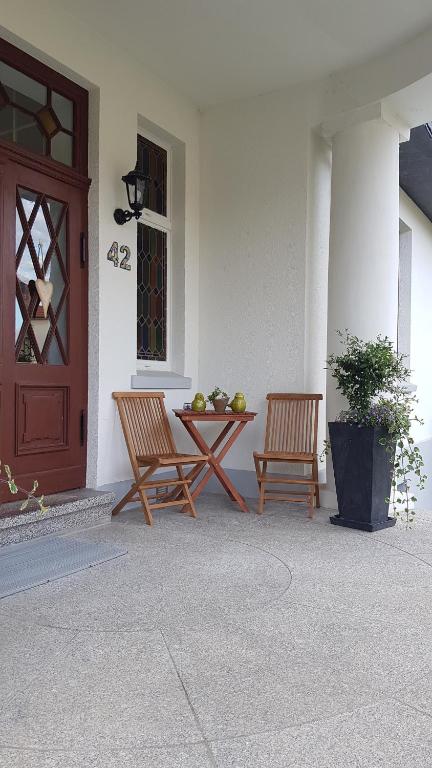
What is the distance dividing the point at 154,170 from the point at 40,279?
5.76 feet

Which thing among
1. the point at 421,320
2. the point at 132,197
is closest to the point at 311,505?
the point at 132,197

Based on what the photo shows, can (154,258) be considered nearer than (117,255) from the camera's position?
No

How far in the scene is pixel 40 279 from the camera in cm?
413

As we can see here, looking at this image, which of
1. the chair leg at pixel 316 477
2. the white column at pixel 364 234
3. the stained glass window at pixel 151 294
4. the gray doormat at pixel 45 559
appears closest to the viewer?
the gray doormat at pixel 45 559

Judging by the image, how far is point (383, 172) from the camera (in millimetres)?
4719

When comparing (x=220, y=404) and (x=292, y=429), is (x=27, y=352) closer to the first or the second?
(x=220, y=404)

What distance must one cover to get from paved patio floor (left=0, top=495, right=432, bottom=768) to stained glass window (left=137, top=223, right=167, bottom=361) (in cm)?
211

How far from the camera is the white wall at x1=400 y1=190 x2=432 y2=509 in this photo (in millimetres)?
8398

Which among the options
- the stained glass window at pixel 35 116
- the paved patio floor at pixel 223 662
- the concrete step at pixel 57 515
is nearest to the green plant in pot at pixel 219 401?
the concrete step at pixel 57 515

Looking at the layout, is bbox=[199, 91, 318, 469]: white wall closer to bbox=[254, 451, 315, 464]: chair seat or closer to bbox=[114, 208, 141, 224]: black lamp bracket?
bbox=[254, 451, 315, 464]: chair seat

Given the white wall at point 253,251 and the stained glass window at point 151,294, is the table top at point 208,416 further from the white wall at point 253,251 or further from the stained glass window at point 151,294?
the stained glass window at point 151,294

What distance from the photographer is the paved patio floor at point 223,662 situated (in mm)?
1612

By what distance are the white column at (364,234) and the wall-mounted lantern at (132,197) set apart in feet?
4.79

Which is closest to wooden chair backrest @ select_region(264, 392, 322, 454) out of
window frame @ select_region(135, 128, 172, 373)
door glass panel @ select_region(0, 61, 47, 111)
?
window frame @ select_region(135, 128, 172, 373)
